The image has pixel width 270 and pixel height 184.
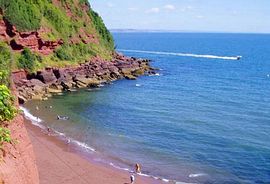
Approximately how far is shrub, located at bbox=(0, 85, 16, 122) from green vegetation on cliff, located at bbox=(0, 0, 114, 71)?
60.5 metres

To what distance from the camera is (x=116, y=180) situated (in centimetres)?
3703

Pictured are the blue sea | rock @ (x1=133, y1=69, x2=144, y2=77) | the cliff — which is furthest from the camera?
rock @ (x1=133, y1=69, x2=144, y2=77)

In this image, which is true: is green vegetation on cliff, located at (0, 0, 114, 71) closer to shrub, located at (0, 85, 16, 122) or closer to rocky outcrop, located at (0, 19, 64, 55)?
rocky outcrop, located at (0, 19, 64, 55)

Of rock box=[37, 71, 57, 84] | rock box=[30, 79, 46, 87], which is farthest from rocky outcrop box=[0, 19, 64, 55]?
rock box=[30, 79, 46, 87]

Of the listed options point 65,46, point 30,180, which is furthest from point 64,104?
point 30,180

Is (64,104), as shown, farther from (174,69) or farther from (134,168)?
(174,69)

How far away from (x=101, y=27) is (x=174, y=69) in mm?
23821

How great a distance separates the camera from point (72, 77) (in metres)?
84.9

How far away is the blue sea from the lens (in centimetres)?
4162

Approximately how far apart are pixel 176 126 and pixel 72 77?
114 ft

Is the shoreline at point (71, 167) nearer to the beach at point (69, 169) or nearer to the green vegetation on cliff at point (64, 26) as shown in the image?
the beach at point (69, 169)

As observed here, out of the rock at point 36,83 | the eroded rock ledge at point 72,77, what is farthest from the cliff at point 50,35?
Answer: the eroded rock ledge at point 72,77

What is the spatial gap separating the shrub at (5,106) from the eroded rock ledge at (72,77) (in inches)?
1939

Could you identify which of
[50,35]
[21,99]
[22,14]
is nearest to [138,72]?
[50,35]
